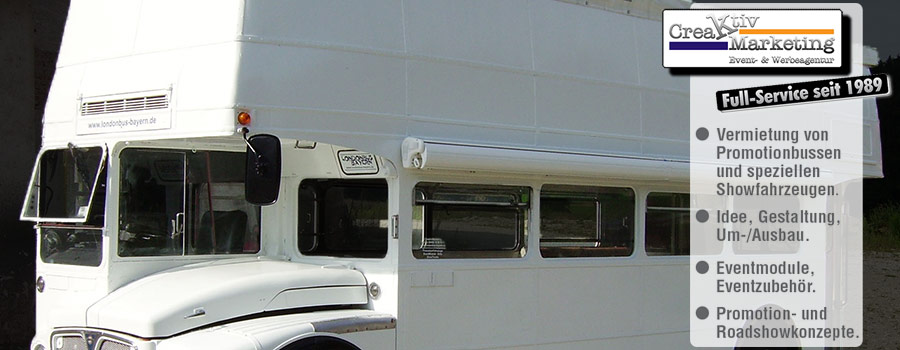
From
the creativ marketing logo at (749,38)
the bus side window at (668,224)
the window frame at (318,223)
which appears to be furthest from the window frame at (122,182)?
the creativ marketing logo at (749,38)

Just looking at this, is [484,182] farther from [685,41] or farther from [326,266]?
[685,41]

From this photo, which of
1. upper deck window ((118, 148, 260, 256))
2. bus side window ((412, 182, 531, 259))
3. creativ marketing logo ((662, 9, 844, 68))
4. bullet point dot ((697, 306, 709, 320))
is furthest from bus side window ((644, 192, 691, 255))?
upper deck window ((118, 148, 260, 256))

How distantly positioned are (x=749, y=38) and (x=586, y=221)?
2099 millimetres

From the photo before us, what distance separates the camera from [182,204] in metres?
6.81

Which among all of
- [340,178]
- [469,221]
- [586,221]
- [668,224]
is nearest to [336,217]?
[340,178]

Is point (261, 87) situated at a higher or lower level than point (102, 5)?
lower

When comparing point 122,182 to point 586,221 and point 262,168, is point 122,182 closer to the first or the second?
point 262,168

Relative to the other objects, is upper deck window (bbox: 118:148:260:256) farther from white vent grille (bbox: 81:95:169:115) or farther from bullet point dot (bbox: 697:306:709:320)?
bullet point dot (bbox: 697:306:709:320)

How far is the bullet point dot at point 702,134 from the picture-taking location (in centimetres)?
861

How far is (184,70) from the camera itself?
623cm

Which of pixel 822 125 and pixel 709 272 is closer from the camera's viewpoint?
pixel 709 272

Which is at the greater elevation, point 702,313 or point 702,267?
point 702,267

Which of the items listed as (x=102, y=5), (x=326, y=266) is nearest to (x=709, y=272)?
(x=326, y=266)

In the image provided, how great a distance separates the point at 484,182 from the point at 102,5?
2.97 metres
